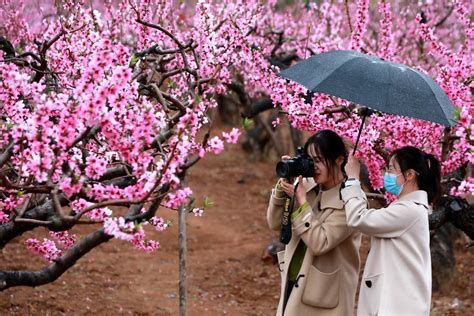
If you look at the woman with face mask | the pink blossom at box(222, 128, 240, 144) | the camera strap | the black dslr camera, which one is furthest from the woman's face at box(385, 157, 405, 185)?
the pink blossom at box(222, 128, 240, 144)

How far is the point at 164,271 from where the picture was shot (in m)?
8.23

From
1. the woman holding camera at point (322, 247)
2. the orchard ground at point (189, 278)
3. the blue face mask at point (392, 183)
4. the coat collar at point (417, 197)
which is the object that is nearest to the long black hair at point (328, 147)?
the woman holding camera at point (322, 247)

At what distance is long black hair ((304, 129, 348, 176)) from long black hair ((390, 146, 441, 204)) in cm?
27

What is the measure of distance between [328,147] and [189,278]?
5.21 m

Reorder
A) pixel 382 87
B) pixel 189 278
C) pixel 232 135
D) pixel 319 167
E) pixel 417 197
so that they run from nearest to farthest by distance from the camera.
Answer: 1. pixel 232 135
2. pixel 417 197
3. pixel 319 167
4. pixel 382 87
5. pixel 189 278

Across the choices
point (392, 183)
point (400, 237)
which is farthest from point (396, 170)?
point (400, 237)

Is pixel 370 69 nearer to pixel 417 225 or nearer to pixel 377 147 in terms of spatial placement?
pixel 417 225

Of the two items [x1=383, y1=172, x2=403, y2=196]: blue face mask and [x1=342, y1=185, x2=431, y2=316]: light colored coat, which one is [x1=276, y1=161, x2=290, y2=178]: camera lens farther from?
[x1=383, y1=172, x2=403, y2=196]: blue face mask

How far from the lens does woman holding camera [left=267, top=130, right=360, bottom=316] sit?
10.3 ft

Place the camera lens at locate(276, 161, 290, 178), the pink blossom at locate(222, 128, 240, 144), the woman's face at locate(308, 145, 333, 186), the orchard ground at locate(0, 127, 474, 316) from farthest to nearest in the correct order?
the orchard ground at locate(0, 127, 474, 316)
the woman's face at locate(308, 145, 333, 186)
the camera lens at locate(276, 161, 290, 178)
the pink blossom at locate(222, 128, 240, 144)

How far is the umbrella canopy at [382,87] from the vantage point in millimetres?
3248

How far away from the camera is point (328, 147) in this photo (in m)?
3.20

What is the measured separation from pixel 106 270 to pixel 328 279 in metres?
5.39

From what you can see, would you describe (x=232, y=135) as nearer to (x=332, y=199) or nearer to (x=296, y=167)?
(x=296, y=167)
